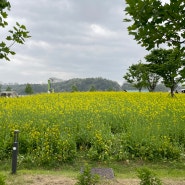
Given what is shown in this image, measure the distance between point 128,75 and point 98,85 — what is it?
33.5 m

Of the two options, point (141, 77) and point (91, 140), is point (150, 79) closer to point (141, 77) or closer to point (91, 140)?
point (141, 77)

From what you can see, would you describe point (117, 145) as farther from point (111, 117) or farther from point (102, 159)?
point (111, 117)

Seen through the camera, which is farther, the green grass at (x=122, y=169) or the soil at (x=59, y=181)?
the green grass at (x=122, y=169)

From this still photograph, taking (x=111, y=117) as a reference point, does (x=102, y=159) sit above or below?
below

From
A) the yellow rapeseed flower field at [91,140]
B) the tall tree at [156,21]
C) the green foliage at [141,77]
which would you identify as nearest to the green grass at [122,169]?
the yellow rapeseed flower field at [91,140]

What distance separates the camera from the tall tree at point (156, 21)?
11.0ft

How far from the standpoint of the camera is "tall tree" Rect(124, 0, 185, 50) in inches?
132

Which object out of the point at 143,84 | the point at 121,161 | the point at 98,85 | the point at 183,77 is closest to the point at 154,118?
the point at 121,161

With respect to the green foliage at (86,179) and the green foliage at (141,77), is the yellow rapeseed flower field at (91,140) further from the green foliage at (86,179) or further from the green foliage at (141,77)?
the green foliage at (141,77)

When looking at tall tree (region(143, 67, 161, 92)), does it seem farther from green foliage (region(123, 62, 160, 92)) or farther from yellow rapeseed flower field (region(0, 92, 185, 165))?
yellow rapeseed flower field (region(0, 92, 185, 165))

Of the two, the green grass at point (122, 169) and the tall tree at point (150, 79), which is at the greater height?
the tall tree at point (150, 79)

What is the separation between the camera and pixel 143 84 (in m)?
38.8

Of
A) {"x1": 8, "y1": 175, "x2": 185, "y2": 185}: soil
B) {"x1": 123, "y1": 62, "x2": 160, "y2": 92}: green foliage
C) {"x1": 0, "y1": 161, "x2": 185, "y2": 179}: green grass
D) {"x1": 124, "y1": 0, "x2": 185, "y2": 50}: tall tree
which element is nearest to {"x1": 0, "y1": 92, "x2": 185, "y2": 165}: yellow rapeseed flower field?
{"x1": 0, "y1": 161, "x2": 185, "y2": 179}: green grass

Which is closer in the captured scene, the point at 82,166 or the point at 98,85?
the point at 82,166
